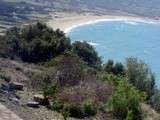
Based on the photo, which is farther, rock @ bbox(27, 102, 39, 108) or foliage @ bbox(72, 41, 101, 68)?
foliage @ bbox(72, 41, 101, 68)

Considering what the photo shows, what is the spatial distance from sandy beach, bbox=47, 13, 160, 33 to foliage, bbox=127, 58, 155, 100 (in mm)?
88943

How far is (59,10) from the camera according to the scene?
17288cm

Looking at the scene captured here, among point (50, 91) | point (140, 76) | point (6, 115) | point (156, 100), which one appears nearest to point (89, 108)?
point (50, 91)

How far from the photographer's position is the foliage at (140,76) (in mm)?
32375

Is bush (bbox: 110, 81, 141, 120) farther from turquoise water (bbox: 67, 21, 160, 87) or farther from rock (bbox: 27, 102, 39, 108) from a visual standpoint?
turquoise water (bbox: 67, 21, 160, 87)

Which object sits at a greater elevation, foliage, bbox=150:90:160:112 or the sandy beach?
foliage, bbox=150:90:160:112

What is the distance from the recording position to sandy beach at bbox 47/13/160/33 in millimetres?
132750

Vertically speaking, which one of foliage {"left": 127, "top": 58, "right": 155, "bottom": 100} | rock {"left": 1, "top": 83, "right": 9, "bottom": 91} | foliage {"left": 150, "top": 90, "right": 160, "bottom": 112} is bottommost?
foliage {"left": 150, "top": 90, "right": 160, "bottom": 112}

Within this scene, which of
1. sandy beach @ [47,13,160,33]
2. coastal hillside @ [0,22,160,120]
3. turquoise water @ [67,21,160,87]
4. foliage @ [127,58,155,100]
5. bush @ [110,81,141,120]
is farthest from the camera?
sandy beach @ [47,13,160,33]

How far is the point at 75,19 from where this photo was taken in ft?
513

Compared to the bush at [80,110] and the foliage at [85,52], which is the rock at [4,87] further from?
the foliage at [85,52]

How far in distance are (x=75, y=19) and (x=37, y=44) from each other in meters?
122

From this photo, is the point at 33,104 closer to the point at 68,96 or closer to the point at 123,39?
the point at 68,96

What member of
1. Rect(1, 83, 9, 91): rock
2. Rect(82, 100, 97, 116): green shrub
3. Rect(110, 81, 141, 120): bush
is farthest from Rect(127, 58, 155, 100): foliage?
Rect(1, 83, 9, 91): rock
